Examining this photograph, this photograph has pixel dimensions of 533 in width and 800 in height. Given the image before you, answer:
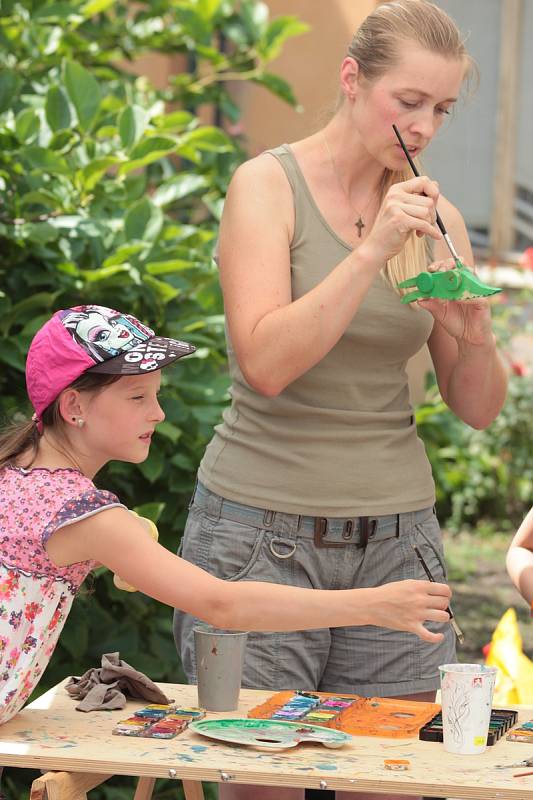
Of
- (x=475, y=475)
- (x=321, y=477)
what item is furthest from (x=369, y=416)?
(x=475, y=475)

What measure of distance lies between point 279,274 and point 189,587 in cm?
57

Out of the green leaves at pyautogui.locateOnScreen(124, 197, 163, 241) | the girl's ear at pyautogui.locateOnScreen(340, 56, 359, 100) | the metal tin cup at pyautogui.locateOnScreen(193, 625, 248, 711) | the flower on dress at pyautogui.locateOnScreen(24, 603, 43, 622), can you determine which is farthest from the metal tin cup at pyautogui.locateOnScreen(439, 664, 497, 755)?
the green leaves at pyautogui.locateOnScreen(124, 197, 163, 241)

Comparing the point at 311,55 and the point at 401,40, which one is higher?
the point at 401,40

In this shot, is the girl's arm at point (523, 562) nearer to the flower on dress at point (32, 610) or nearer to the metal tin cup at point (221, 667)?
the metal tin cup at point (221, 667)

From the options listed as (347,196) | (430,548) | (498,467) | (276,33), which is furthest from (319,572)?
(498,467)

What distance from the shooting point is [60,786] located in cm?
191

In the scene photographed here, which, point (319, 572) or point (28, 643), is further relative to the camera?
point (319, 572)

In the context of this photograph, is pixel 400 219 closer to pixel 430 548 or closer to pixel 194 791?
pixel 430 548

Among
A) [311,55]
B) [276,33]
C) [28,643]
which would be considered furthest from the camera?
[311,55]

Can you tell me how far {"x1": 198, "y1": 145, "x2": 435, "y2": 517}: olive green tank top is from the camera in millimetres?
2363

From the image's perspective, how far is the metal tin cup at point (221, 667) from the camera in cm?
218

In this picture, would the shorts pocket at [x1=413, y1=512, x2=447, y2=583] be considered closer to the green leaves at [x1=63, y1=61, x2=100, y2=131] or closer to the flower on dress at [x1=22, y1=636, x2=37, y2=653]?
the flower on dress at [x1=22, y1=636, x2=37, y2=653]

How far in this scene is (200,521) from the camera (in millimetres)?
2414

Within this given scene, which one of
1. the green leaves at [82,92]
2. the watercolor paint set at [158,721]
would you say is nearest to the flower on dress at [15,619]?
the watercolor paint set at [158,721]
